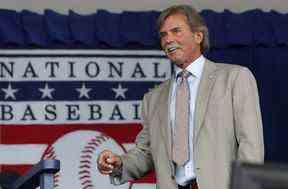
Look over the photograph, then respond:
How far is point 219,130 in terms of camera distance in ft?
7.24

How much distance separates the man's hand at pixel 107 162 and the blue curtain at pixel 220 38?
1448mm

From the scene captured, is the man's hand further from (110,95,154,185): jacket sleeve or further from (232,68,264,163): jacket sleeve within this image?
(232,68,264,163): jacket sleeve

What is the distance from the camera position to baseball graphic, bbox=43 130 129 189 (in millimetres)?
3656

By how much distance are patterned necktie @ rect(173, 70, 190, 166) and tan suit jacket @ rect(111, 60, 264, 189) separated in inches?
1.1

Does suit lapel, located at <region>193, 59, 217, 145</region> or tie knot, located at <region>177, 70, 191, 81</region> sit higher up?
tie knot, located at <region>177, 70, 191, 81</region>

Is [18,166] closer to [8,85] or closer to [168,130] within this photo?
[8,85]

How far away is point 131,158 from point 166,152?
0.18m

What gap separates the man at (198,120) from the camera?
2.18 m

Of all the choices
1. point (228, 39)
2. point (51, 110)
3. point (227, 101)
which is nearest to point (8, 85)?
point (51, 110)

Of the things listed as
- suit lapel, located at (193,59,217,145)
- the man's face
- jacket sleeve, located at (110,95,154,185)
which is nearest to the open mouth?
the man's face

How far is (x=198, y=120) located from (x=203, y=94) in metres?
0.08

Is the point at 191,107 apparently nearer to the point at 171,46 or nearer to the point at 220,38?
the point at 171,46

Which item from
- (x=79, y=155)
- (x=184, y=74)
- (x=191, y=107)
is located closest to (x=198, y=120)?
(x=191, y=107)

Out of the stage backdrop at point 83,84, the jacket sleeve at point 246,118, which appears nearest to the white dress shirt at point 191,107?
the jacket sleeve at point 246,118
